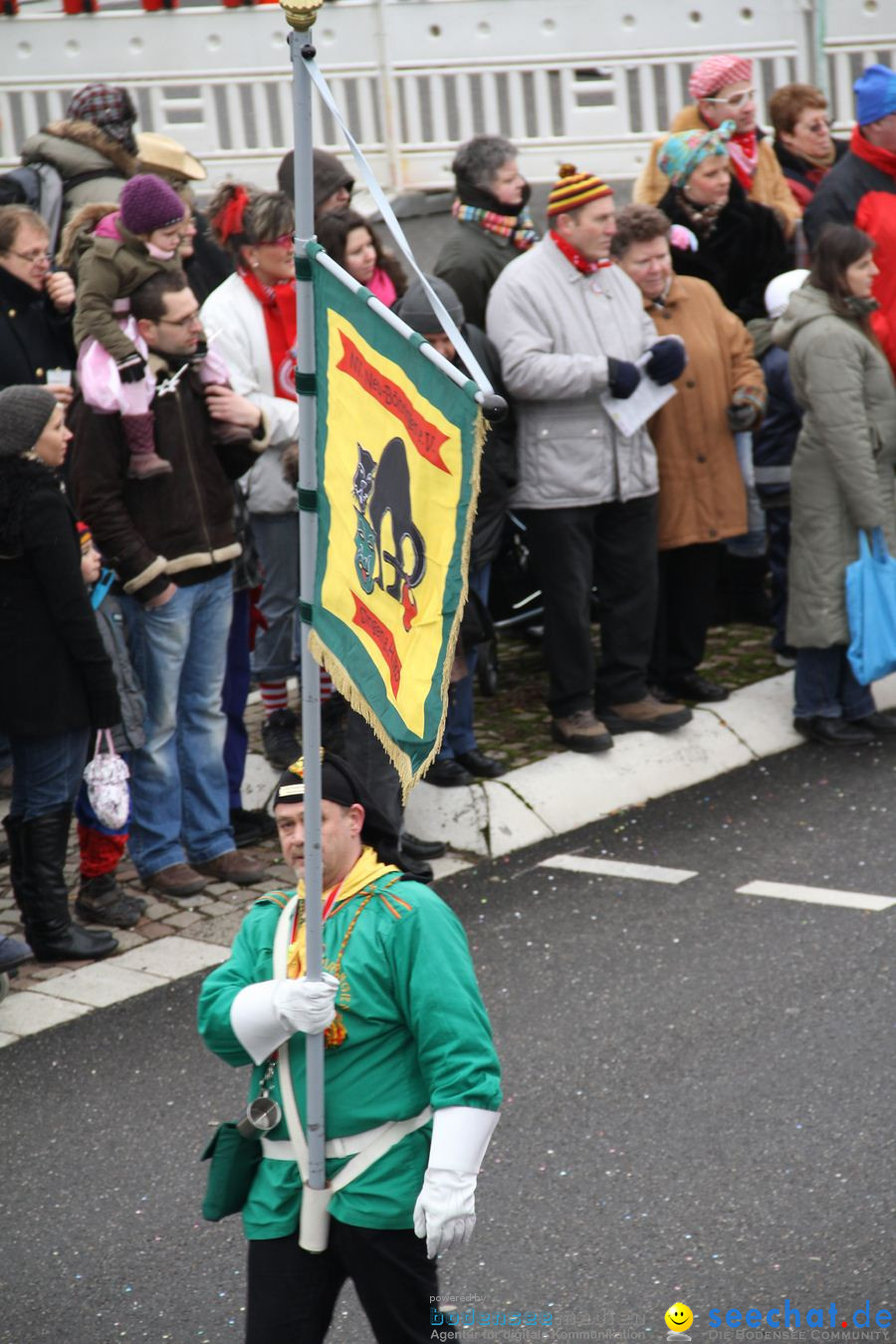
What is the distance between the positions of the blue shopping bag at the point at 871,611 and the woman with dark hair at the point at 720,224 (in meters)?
1.87

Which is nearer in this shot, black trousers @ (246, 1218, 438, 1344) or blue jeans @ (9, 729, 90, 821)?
black trousers @ (246, 1218, 438, 1344)

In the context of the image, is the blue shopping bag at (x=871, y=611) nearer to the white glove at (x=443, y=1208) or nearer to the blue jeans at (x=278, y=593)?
the blue jeans at (x=278, y=593)

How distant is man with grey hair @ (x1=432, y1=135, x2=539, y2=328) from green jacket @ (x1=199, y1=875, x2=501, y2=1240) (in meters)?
5.33

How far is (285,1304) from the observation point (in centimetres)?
355

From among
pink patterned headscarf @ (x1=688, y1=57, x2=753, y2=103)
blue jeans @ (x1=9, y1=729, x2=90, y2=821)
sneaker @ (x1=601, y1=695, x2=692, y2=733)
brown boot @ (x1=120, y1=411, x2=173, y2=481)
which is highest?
pink patterned headscarf @ (x1=688, y1=57, x2=753, y2=103)

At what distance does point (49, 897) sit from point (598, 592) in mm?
3073

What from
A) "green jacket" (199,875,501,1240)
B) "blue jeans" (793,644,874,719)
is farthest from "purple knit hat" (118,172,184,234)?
"green jacket" (199,875,501,1240)

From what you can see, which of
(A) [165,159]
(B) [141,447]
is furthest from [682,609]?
(A) [165,159]

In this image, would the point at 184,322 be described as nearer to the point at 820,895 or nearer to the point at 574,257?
the point at 574,257

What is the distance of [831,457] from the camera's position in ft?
27.3

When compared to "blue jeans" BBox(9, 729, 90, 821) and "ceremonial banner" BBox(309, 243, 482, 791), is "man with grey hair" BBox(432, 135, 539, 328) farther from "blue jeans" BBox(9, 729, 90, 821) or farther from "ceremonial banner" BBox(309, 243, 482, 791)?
"ceremonial banner" BBox(309, 243, 482, 791)

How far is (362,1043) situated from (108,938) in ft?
10.6

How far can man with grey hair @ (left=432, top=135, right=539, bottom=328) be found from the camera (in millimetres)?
8555

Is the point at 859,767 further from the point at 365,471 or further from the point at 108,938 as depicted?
the point at 365,471
